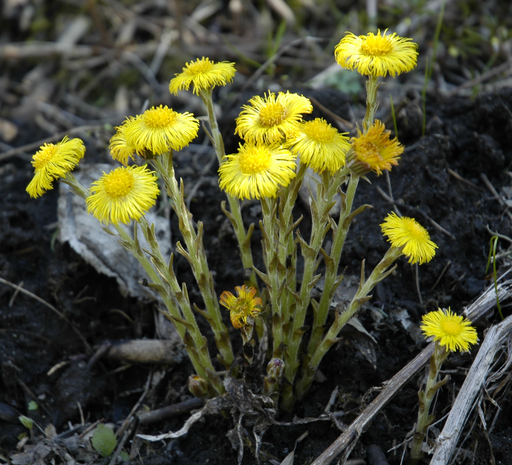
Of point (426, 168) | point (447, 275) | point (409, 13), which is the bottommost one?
point (447, 275)

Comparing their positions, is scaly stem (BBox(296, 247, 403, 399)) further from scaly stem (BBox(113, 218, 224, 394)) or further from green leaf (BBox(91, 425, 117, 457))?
green leaf (BBox(91, 425, 117, 457))

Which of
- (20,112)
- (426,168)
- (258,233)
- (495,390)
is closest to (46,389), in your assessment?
(258,233)

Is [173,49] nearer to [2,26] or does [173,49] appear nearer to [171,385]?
[2,26]

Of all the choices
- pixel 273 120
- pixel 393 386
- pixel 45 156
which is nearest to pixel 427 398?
pixel 393 386

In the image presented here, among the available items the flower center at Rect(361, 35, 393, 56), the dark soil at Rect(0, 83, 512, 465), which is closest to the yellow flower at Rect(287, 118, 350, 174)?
the flower center at Rect(361, 35, 393, 56)

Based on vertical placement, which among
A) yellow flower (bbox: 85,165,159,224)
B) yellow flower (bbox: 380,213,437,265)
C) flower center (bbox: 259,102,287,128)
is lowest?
yellow flower (bbox: 380,213,437,265)

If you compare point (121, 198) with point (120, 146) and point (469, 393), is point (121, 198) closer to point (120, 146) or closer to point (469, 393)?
point (120, 146)
